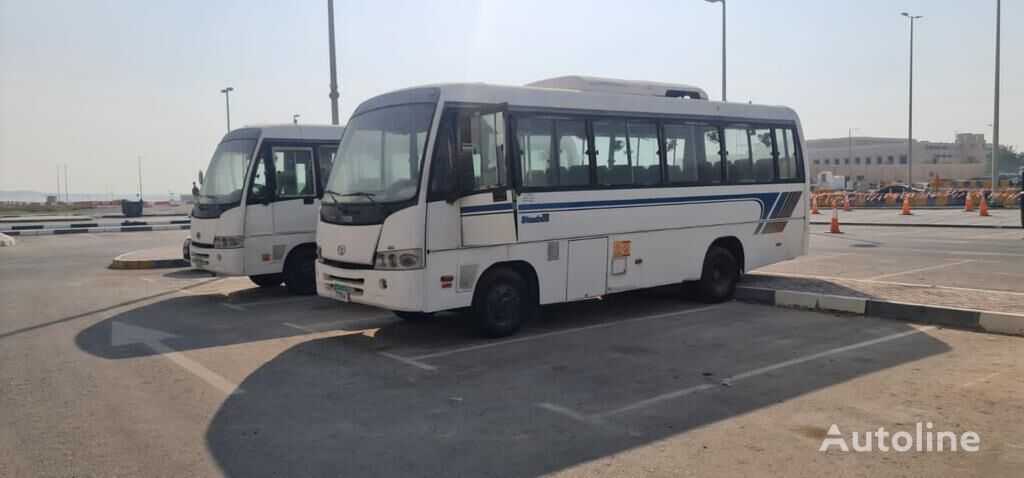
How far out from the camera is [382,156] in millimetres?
8656

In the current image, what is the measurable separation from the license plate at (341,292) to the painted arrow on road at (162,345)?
1.67 metres

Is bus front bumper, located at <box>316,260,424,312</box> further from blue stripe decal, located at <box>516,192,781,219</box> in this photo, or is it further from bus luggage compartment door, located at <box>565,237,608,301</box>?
bus luggage compartment door, located at <box>565,237,608,301</box>

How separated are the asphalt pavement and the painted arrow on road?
0.04 m

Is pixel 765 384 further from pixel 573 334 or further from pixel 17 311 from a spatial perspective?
pixel 17 311

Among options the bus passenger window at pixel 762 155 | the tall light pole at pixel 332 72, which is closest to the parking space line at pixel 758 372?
the bus passenger window at pixel 762 155

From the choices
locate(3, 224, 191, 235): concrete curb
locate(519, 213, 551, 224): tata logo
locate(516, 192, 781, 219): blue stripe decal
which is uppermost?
locate(516, 192, 781, 219): blue stripe decal

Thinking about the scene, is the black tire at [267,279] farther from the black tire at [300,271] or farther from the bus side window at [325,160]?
the bus side window at [325,160]

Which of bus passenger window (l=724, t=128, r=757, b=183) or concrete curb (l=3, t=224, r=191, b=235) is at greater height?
bus passenger window (l=724, t=128, r=757, b=183)

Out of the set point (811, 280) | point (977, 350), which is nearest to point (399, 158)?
point (977, 350)

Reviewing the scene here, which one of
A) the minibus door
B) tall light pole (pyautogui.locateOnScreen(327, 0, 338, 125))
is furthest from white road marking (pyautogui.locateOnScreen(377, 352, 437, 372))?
tall light pole (pyautogui.locateOnScreen(327, 0, 338, 125))

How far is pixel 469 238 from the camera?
8.38m

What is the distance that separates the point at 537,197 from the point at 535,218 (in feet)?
0.82

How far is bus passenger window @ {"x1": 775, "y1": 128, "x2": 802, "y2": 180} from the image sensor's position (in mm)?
11984

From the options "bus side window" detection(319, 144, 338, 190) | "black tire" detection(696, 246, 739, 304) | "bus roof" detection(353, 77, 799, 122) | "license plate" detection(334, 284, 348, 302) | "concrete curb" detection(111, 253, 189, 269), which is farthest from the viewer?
"concrete curb" detection(111, 253, 189, 269)
